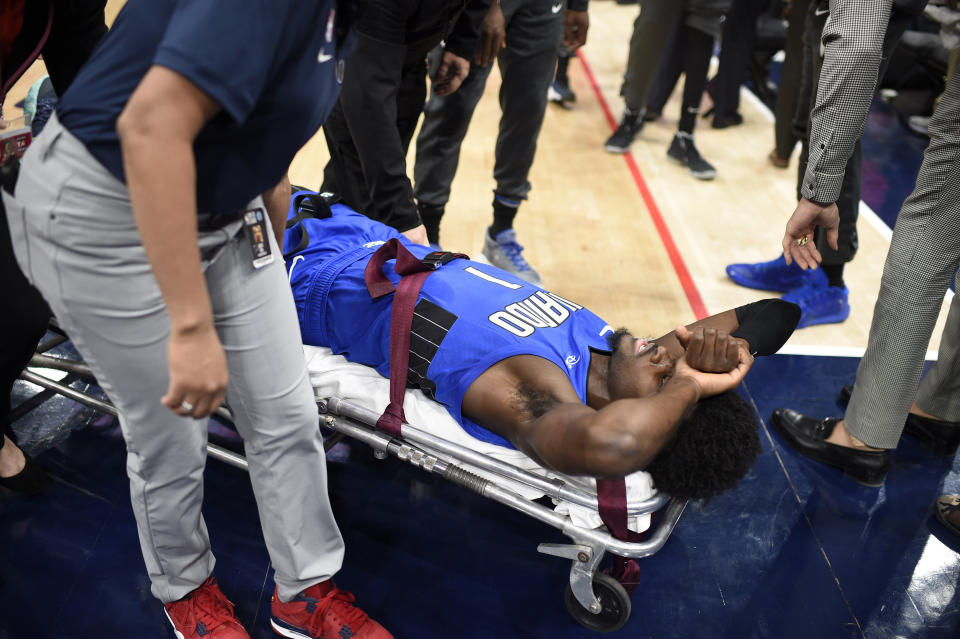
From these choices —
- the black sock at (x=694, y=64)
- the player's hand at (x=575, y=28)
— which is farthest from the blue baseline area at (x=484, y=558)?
the black sock at (x=694, y=64)

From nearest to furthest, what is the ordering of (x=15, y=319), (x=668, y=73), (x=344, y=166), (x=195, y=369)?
(x=195, y=369), (x=15, y=319), (x=344, y=166), (x=668, y=73)

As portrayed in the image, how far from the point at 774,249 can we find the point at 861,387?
1.68 m

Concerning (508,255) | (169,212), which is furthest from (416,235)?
(169,212)

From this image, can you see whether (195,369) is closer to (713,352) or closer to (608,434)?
(608,434)

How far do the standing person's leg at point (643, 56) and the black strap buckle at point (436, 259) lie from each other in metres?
3.10

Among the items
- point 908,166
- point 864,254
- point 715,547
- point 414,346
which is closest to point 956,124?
point 715,547

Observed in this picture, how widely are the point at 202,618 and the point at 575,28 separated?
3.06 metres

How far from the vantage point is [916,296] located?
2299 mm

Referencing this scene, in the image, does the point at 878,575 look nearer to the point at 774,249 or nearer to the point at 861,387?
the point at 861,387

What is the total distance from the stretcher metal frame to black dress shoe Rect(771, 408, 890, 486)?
3.02 ft

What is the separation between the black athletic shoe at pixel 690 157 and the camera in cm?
479

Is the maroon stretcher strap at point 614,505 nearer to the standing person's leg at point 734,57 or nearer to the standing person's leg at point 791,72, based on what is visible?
the standing person's leg at point 791,72

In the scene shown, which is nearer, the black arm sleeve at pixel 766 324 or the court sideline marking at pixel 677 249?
the black arm sleeve at pixel 766 324

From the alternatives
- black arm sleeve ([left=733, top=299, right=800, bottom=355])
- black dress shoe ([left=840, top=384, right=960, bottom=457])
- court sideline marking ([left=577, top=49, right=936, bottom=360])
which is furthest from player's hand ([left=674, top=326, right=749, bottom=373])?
court sideline marking ([left=577, top=49, right=936, bottom=360])
